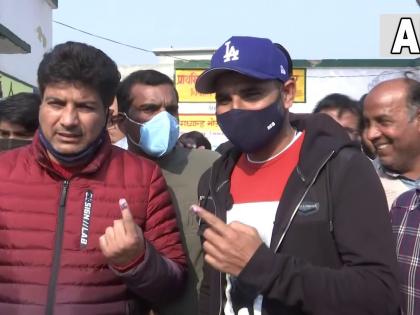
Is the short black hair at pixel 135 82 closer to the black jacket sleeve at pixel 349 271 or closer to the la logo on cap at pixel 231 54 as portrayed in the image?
the la logo on cap at pixel 231 54

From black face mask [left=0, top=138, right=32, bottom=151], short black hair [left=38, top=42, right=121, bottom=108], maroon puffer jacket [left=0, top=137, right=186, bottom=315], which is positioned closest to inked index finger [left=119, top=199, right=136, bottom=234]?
maroon puffer jacket [left=0, top=137, right=186, bottom=315]

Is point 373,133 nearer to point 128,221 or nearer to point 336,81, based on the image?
point 128,221

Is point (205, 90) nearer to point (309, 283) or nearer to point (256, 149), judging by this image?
point (256, 149)

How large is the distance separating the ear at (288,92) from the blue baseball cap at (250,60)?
0.03 metres

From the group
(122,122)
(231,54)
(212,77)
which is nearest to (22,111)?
(122,122)

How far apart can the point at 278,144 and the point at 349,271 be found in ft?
1.87

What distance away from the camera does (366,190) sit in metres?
2.00

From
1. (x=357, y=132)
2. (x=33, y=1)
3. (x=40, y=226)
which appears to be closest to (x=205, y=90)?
(x=40, y=226)

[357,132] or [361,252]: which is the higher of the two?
[357,132]

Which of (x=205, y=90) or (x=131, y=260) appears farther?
(x=205, y=90)

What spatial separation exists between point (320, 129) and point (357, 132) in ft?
8.49

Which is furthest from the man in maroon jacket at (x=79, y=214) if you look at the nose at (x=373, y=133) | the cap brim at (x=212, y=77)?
the nose at (x=373, y=133)

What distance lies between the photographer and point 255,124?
2.23m

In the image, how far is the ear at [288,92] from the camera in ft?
7.62
